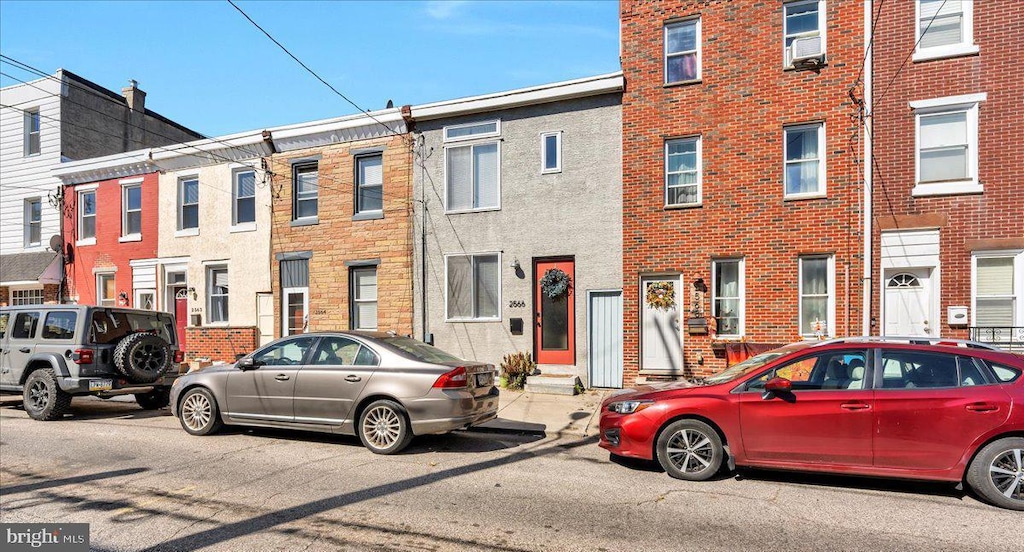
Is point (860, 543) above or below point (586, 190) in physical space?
below

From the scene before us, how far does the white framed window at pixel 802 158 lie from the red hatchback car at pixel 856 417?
19.2 ft

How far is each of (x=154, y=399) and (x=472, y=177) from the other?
7.88m

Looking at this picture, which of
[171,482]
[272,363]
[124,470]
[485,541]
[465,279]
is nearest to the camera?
[485,541]

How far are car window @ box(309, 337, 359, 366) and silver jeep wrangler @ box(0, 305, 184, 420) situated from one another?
4068mm

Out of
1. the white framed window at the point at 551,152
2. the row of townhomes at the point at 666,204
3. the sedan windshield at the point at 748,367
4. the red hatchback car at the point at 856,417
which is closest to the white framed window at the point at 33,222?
the row of townhomes at the point at 666,204

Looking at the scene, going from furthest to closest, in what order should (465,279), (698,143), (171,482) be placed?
(465,279), (698,143), (171,482)

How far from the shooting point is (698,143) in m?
11.9

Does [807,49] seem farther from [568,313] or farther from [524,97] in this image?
[568,313]

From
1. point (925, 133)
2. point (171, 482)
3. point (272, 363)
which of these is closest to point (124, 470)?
point (171, 482)

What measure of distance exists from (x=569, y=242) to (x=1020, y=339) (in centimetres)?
816

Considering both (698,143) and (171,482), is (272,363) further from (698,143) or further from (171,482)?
(698,143)

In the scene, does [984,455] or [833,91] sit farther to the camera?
[833,91]

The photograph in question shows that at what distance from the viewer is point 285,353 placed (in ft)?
26.6
